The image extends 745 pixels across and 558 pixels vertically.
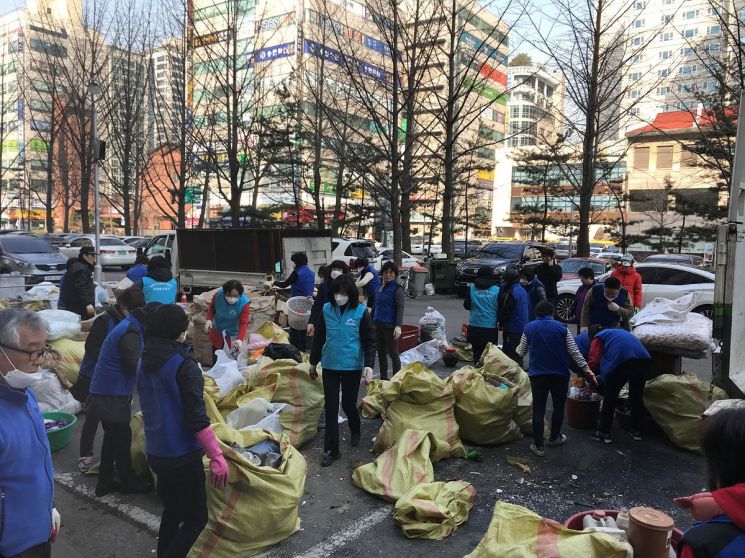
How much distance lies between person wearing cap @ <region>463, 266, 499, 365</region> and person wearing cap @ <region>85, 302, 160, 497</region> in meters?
4.06

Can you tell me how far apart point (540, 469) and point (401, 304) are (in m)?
2.69

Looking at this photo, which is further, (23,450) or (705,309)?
(705,309)

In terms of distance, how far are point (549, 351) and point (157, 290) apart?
4675mm

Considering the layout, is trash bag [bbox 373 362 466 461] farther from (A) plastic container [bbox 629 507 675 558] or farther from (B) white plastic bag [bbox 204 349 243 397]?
(A) plastic container [bbox 629 507 675 558]

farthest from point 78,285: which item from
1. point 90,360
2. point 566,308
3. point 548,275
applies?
point 566,308

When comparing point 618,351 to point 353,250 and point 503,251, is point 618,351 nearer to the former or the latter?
point 353,250

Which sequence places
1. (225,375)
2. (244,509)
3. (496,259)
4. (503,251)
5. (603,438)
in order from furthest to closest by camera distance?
1. (503,251)
2. (496,259)
3. (225,375)
4. (603,438)
5. (244,509)

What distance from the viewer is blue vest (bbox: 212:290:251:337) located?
6734 mm

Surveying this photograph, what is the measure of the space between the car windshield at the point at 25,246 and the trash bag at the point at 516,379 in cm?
1738

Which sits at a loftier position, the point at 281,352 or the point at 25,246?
the point at 25,246

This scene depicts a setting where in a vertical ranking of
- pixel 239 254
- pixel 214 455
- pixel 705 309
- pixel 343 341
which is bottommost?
pixel 705 309

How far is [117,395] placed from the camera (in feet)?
12.9

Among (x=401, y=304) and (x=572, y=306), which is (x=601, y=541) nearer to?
(x=401, y=304)

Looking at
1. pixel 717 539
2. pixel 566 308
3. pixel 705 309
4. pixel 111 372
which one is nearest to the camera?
pixel 717 539
